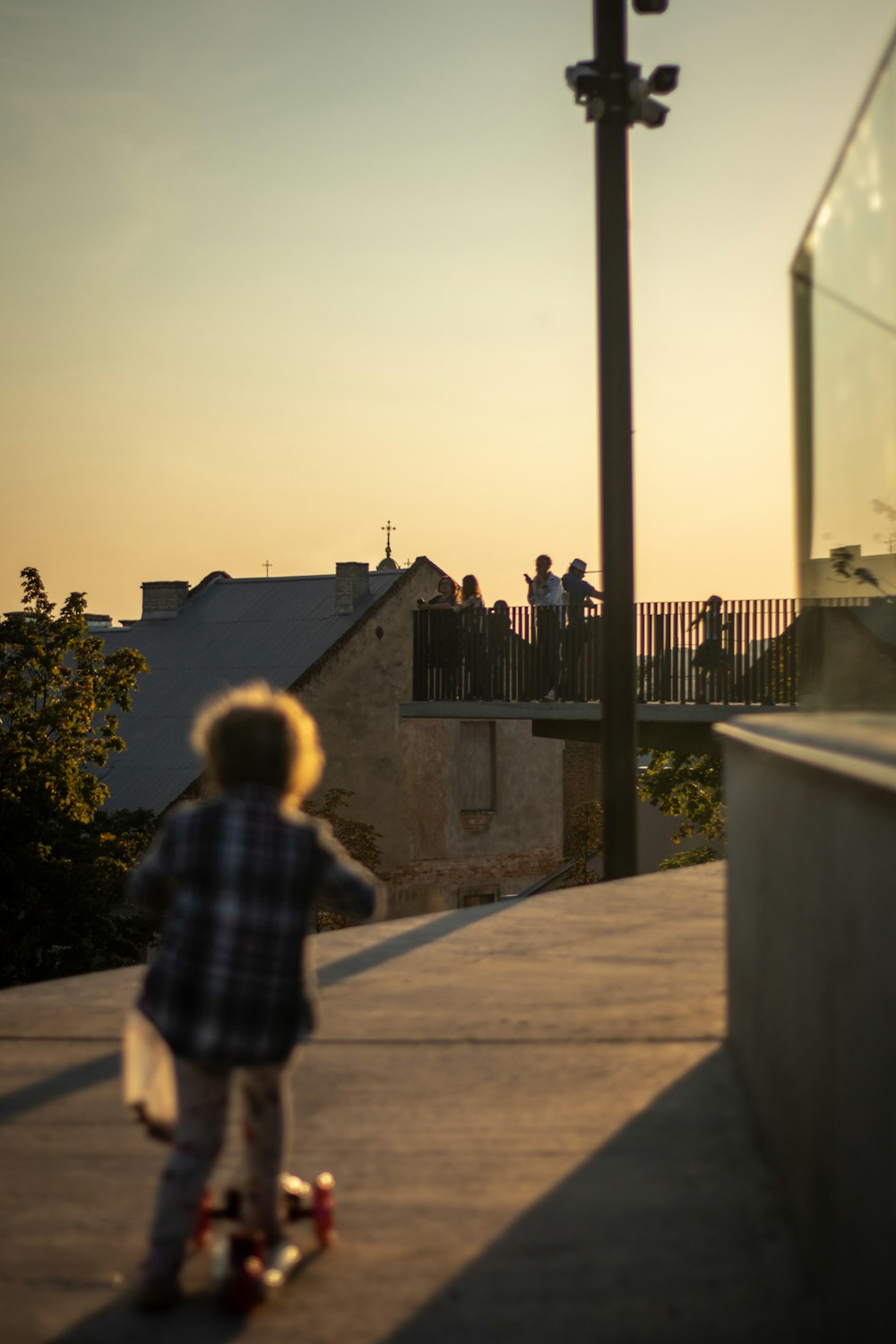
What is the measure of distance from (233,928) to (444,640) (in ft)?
87.0

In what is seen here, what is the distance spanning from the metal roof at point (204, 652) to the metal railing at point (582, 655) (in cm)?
1225

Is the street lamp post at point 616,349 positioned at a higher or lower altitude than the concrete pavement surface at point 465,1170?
higher

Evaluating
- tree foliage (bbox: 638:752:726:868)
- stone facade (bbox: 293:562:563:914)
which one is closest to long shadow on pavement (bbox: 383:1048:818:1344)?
stone facade (bbox: 293:562:563:914)

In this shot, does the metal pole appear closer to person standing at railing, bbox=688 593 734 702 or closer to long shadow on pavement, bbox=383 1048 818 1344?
long shadow on pavement, bbox=383 1048 818 1344

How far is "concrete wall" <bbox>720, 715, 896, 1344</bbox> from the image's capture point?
106 inches

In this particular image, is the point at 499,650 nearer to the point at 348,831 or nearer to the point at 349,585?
the point at 348,831

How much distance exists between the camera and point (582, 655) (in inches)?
1083

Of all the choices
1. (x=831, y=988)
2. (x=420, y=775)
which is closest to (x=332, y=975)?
(x=831, y=988)

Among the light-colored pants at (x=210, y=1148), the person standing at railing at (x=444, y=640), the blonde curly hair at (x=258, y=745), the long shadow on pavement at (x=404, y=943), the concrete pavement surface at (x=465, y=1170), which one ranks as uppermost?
the person standing at railing at (x=444, y=640)

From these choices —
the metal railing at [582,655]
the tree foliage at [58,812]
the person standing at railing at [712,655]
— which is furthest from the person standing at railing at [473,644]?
the tree foliage at [58,812]

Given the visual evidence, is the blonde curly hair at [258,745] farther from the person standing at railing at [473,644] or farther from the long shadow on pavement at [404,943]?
the person standing at railing at [473,644]

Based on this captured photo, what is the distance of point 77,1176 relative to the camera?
14.5ft

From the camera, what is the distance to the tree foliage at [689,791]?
136ft

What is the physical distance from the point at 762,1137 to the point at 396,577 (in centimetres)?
4204
